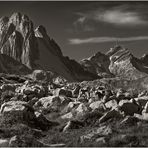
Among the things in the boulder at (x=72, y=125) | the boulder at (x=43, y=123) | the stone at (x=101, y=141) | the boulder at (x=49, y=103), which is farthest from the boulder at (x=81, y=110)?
the stone at (x=101, y=141)

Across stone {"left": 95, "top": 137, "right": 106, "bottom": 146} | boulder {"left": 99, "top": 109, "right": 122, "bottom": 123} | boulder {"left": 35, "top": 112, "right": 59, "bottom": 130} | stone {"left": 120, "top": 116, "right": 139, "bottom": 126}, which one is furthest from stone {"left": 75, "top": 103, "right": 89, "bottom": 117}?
stone {"left": 95, "top": 137, "right": 106, "bottom": 146}

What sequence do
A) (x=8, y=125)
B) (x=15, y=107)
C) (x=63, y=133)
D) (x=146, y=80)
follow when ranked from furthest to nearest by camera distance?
(x=146, y=80), (x=15, y=107), (x=8, y=125), (x=63, y=133)

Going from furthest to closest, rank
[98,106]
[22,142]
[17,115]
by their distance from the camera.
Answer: [98,106] → [17,115] → [22,142]

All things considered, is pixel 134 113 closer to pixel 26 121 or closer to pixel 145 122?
pixel 145 122

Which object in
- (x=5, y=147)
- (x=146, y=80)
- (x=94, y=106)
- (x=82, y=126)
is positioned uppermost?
(x=146, y=80)

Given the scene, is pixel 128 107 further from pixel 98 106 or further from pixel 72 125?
pixel 72 125

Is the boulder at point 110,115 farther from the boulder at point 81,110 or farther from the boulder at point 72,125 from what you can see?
the boulder at point 81,110

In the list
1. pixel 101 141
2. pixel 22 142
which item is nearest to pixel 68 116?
pixel 101 141

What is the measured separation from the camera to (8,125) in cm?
2445

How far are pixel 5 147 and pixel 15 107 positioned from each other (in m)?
9.32

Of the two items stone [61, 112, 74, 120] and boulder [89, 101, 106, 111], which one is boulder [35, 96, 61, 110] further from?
stone [61, 112, 74, 120]

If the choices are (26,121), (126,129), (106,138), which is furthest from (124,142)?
(26,121)

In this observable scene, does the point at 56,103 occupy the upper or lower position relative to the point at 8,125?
upper

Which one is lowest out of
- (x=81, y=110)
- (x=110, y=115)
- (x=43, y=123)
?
(x=43, y=123)
